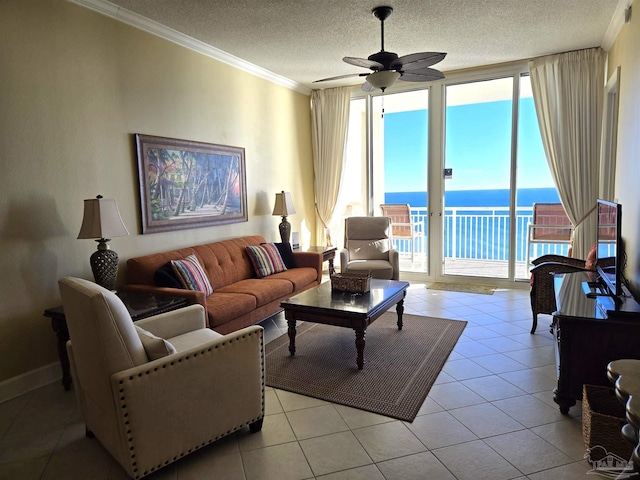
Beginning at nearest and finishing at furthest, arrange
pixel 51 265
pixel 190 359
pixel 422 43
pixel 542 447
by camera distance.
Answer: pixel 190 359 → pixel 542 447 → pixel 51 265 → pixel 422 43

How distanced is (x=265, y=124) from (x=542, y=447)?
14.6ft

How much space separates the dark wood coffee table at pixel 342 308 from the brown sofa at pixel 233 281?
0.48m

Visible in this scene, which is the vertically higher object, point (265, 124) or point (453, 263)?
point (265, 124)

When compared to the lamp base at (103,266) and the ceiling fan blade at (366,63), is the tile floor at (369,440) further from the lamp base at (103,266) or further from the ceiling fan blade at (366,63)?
the ceiling fan blade at (366,63)

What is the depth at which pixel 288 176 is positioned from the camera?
575cm

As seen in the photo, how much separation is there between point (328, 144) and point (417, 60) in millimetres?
3224

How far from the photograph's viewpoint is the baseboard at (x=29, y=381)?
2668 mm

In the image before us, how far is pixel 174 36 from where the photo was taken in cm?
379

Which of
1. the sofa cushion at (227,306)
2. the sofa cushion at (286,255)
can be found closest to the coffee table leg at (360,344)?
the sofa cushion at (227,306)

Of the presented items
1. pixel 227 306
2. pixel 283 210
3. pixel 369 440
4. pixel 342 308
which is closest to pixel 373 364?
pixel 342 308

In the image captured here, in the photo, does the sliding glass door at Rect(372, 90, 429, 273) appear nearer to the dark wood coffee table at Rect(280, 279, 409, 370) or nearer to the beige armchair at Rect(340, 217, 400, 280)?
the beige armchair at Rect(340, 217, 400, 280)

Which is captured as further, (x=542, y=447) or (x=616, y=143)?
(x=616, y=143)

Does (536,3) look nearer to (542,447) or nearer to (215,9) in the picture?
(215,9)

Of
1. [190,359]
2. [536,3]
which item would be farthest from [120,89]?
[536,3]
